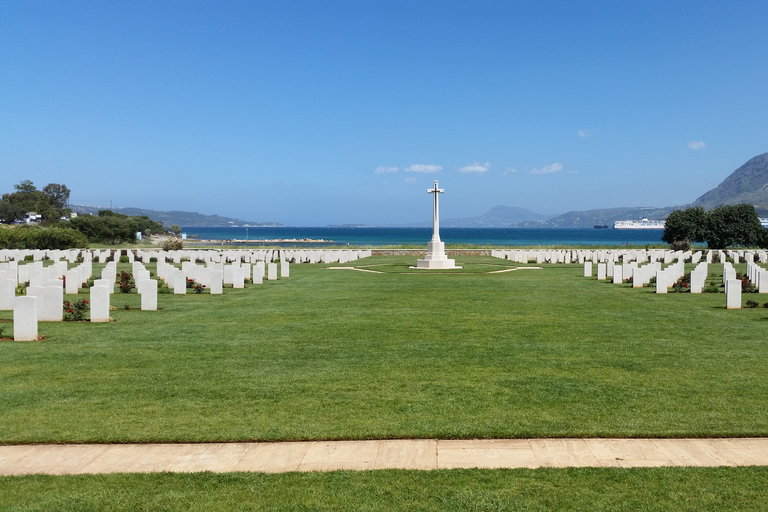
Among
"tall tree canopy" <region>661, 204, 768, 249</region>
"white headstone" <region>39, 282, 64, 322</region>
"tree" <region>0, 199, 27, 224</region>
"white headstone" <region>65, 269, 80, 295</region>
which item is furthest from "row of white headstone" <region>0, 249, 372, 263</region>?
"tree" <region>0, 199, 27, 224</region>

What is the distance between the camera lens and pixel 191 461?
5.16 metres

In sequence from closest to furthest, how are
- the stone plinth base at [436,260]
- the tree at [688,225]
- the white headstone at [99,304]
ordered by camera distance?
the white headstone at [99,304] < the stone plinth base at [436,260] < the tree at [688,225]

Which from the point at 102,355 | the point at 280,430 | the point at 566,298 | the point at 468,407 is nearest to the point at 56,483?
the point at 280,430

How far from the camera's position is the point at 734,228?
5578cm

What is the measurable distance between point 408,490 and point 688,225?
58.2m

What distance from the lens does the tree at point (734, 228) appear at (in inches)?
2191

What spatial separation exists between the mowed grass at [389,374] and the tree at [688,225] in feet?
148

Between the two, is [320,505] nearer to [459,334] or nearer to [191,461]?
[191,461]

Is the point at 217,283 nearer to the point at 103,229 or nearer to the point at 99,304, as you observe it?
the point at 99,304

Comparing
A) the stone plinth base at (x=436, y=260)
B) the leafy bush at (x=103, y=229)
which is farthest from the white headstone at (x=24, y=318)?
the leafy bush at (x=103, y=229)

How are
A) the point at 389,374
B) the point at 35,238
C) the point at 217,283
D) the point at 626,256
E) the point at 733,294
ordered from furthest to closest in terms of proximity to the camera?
the point at 35,238
the point at 626,256
the point at 217,283
the point at 733,294
the point at 389,374

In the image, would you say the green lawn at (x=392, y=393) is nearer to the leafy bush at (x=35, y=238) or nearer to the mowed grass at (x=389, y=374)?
the mowed grass at (x=389, y=374)

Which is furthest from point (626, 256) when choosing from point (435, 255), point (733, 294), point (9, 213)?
point (9, 213)

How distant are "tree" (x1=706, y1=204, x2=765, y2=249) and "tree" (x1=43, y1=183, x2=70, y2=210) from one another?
119797mm
